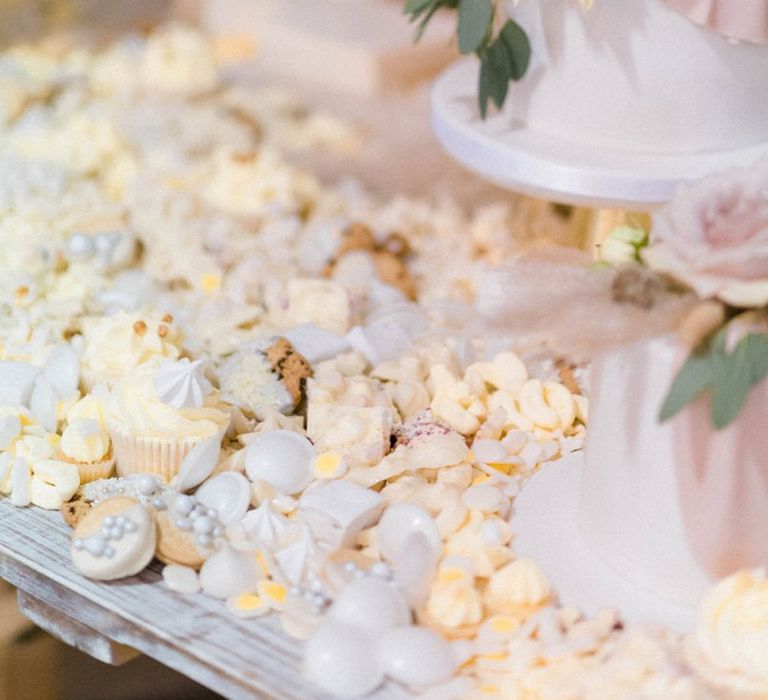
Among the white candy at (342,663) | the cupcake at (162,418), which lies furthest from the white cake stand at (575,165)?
the white candy at (342,663)

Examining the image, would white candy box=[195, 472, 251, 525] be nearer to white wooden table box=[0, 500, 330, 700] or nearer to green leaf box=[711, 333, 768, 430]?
white wooden table box=[0, 500, 330, 700]

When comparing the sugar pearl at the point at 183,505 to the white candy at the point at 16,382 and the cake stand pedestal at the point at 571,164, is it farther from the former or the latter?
the cake stand pedestal at the point at 571,164

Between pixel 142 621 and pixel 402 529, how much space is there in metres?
0.20

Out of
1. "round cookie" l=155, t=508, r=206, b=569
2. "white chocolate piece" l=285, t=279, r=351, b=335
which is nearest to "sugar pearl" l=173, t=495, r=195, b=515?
"round cookie" l=155, t=508, r=206, b=569

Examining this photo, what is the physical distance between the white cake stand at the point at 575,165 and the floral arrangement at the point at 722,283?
0.62ft

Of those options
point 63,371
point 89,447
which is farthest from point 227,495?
point 63,371

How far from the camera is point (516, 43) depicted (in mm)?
1021

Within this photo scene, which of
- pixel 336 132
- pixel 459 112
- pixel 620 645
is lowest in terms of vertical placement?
pixel 336 132

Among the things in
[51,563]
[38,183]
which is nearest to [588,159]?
[51,563]

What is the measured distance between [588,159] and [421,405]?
27 cm

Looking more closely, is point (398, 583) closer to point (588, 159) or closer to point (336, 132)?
point (588, 159)

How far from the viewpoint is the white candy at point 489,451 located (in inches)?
37.7

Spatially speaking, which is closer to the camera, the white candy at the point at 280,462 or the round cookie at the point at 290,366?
the white candy at the point at 280,462

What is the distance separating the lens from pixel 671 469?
0.77m
